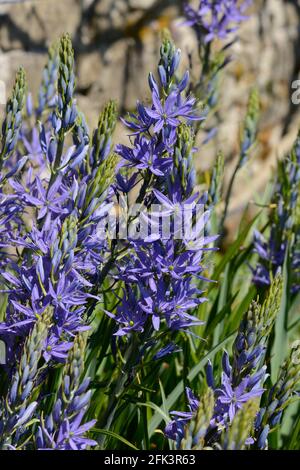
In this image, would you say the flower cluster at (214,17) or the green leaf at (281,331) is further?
the flower cluster at (214,17)

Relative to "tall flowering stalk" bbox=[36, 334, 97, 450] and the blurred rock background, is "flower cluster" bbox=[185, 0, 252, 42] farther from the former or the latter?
"tall flowering stalk" bbox=[36, 334, 97, 450]

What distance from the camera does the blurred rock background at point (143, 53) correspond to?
5477 mm

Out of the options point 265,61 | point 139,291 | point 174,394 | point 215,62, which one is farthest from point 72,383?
point 265,61

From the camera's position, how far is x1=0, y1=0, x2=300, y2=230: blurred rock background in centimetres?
548

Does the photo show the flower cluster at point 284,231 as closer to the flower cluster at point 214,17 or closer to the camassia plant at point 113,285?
the flower cluster at point 214,17

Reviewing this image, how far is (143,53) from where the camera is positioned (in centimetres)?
619

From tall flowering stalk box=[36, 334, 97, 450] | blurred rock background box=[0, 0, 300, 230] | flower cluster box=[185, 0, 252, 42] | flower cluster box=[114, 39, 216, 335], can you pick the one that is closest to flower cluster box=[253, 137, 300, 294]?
blurred rock background box=[0, 0, 300, 230]

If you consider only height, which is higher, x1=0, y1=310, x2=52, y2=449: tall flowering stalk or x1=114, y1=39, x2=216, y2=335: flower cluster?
x1=114, y1=39, x2=216, y2=335: flower cluster

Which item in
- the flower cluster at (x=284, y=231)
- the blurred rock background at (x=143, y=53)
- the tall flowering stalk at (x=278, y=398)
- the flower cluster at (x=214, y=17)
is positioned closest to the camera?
the tall flowering stalk at (x=278, y=398)

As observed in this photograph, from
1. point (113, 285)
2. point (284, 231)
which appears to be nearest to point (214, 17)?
point (284, 231)

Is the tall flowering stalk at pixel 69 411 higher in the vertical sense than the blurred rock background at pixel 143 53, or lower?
lower

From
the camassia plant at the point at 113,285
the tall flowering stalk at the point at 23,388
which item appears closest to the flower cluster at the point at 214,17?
the camassia plant at the point at 113,285

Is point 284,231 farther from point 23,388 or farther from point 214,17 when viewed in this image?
point 23,388
